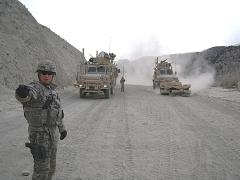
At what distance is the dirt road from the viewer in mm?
6625

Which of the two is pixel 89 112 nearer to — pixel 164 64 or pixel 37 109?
pixel 37 109

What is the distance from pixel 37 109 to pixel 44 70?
1.57ft

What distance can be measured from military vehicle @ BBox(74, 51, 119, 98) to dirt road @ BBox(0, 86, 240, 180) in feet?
30.1

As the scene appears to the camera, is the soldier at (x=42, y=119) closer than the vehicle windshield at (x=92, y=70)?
Yes

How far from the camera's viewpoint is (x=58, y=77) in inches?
1325

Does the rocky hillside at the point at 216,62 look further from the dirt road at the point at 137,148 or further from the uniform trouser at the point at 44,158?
the uniform trouser at the point at 44,158

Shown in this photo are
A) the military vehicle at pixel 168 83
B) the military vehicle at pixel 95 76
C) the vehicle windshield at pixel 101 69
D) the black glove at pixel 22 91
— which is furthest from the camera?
the military vehicle at pixel 168 83

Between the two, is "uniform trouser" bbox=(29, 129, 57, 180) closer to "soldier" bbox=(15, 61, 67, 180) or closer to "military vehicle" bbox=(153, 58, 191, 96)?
"soldier" bbox=(15, 61, 67, 180)

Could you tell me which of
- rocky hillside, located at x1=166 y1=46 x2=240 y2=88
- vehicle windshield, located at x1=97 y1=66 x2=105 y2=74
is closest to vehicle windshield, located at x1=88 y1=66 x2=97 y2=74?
vehicle windshield, located at x1=97 y1=66 x2=105 y2=74

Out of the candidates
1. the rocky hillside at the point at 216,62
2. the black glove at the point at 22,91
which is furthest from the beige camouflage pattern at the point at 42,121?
the rocky hillside at the point at 216,62

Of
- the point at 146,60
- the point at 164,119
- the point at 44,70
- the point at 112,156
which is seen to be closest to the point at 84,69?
the point at 164,119

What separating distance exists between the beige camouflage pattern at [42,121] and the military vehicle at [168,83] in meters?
22.0

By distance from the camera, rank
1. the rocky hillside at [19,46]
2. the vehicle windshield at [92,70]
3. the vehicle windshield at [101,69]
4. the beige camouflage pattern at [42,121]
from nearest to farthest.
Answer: the beige camouflage pattern at [42,121] < the vehicle windshield at [92,70] < the vehicle windshield at [101,69] < the rocky hillside at [19,46]

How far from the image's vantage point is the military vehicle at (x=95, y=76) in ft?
75.6
